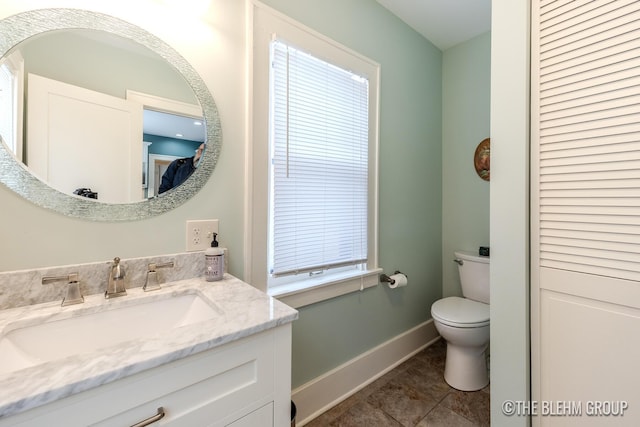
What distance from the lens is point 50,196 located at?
0.87 metres

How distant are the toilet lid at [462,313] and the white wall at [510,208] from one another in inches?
15.5

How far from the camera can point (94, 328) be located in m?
0.81

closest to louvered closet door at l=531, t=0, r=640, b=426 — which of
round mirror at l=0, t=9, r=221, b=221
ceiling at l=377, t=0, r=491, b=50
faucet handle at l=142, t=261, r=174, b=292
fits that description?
ceiling at l=377, t=0, r=491, b=50

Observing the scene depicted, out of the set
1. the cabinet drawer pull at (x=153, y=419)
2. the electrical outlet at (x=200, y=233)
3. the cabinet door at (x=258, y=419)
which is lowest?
the cabinet door at (x=258, y=419)

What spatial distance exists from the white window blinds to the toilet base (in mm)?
871

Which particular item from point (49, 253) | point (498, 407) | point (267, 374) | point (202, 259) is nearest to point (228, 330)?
point (267, 374)

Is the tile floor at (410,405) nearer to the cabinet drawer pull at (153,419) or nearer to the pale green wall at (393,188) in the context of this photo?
the pale green wall at (393,188)

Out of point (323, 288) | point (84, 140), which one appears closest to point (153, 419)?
point (84, 140)

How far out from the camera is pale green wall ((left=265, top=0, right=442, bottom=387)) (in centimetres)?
153

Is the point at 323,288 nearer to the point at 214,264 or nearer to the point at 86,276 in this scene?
the point at 214,264

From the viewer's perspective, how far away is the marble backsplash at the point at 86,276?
809mm

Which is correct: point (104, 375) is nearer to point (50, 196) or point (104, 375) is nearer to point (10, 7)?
point (50, 196)

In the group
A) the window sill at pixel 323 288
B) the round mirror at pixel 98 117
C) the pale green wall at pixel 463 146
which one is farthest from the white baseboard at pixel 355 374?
the round mirror at pixel 98 117

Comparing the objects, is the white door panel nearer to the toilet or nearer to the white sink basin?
the white sink basin
